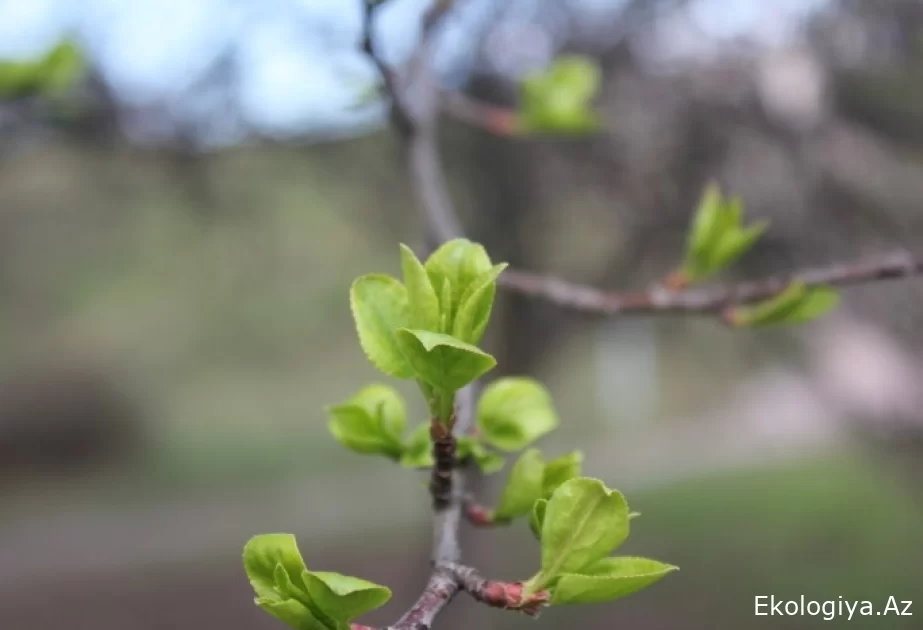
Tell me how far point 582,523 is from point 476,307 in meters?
0.11

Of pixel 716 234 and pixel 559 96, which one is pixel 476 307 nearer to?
pixel 716 234

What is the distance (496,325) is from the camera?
10.6 ft

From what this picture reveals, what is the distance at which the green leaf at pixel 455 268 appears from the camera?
13.8 inches

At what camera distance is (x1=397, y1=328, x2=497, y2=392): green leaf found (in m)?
0.31

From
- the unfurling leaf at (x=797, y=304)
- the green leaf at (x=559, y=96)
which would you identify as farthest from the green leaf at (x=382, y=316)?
the green leaf at (x=559, y=96)

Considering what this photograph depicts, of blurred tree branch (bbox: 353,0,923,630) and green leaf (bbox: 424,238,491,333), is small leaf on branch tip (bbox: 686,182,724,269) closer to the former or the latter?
blurred tree branch (bbox: 353,0,923,630)

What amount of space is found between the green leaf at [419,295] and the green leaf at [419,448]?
0.42 ft

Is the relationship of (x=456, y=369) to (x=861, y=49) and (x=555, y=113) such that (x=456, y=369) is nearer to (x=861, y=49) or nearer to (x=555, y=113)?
(x=555, y=113)

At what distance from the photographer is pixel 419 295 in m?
0.34

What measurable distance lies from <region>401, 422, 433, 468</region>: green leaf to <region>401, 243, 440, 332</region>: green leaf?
13 centimetres

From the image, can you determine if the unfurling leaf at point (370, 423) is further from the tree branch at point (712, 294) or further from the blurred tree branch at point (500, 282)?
the tree branch at point (712, 294)

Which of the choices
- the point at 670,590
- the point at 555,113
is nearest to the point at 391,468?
the point at 670,590

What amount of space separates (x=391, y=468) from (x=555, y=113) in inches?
248

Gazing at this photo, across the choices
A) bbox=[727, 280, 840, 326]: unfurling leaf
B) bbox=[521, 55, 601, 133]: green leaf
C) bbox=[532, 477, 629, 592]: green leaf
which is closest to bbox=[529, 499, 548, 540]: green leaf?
bbox=[532, 477, 629, 592]: green leaf
